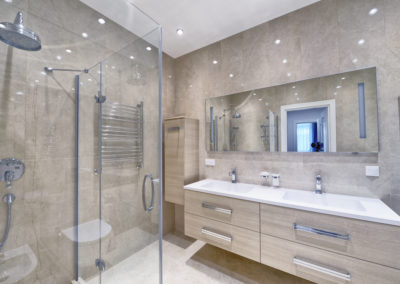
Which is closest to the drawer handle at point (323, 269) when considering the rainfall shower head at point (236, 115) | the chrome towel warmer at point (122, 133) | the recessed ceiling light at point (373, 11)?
the chrome towel warmer at point (122, 133)

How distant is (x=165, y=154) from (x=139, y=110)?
129 centimetres

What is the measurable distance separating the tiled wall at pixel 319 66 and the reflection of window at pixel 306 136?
0.30 feet

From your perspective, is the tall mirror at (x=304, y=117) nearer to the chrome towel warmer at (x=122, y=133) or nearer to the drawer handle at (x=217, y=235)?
the drawer handle at (x=217, y=235)

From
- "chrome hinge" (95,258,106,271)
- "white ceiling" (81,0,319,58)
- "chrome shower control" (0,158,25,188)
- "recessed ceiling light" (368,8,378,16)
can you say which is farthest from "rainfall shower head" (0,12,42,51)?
"recessed ceiling light" (368,8,378,16)

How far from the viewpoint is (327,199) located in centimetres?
151

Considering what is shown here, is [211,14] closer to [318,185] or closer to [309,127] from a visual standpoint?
[309,127]

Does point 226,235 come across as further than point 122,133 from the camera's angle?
Yes

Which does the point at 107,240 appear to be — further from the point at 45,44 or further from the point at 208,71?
the point at 208,71

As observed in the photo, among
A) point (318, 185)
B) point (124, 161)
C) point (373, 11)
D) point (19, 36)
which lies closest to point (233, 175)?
point (318, 185)

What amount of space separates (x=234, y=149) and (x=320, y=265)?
4.19ft

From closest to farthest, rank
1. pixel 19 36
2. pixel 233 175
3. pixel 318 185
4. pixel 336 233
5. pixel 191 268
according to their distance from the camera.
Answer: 1. pixel 19 36
2. pixel 336 233
3. pixel 318 185
4. pixel 191 268
5. pixel 233 175

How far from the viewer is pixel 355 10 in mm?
1530

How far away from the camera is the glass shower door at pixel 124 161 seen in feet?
3.92

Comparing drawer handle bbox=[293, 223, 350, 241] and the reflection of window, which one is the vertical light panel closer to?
the reflection of window
